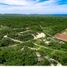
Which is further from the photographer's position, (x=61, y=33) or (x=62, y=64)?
(x=61, y=33)

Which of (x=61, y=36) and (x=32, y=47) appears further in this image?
(x=61, y=36)

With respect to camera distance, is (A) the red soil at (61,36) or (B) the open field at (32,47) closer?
(B) the open field at (32,47)

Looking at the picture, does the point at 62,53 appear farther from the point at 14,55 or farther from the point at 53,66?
the point at 14,55

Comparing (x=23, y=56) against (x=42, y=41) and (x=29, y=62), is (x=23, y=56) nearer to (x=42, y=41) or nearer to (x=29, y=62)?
(x=29, y=62)

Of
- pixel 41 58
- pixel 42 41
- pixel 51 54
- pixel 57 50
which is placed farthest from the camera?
pixel 42 41

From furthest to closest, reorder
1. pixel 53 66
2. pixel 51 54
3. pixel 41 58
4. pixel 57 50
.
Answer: pixel 57 50, pixel 51 54, pixel 41 58, pixel 53 66

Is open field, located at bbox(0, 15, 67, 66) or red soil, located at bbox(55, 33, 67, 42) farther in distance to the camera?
red soil, located at bbox(55, 33, 67, 42)

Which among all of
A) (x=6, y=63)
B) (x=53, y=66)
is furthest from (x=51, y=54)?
(x=6, y=63)

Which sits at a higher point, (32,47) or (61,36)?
(61,36)

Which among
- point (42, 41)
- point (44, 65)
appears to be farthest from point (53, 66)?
point (42, 41)
